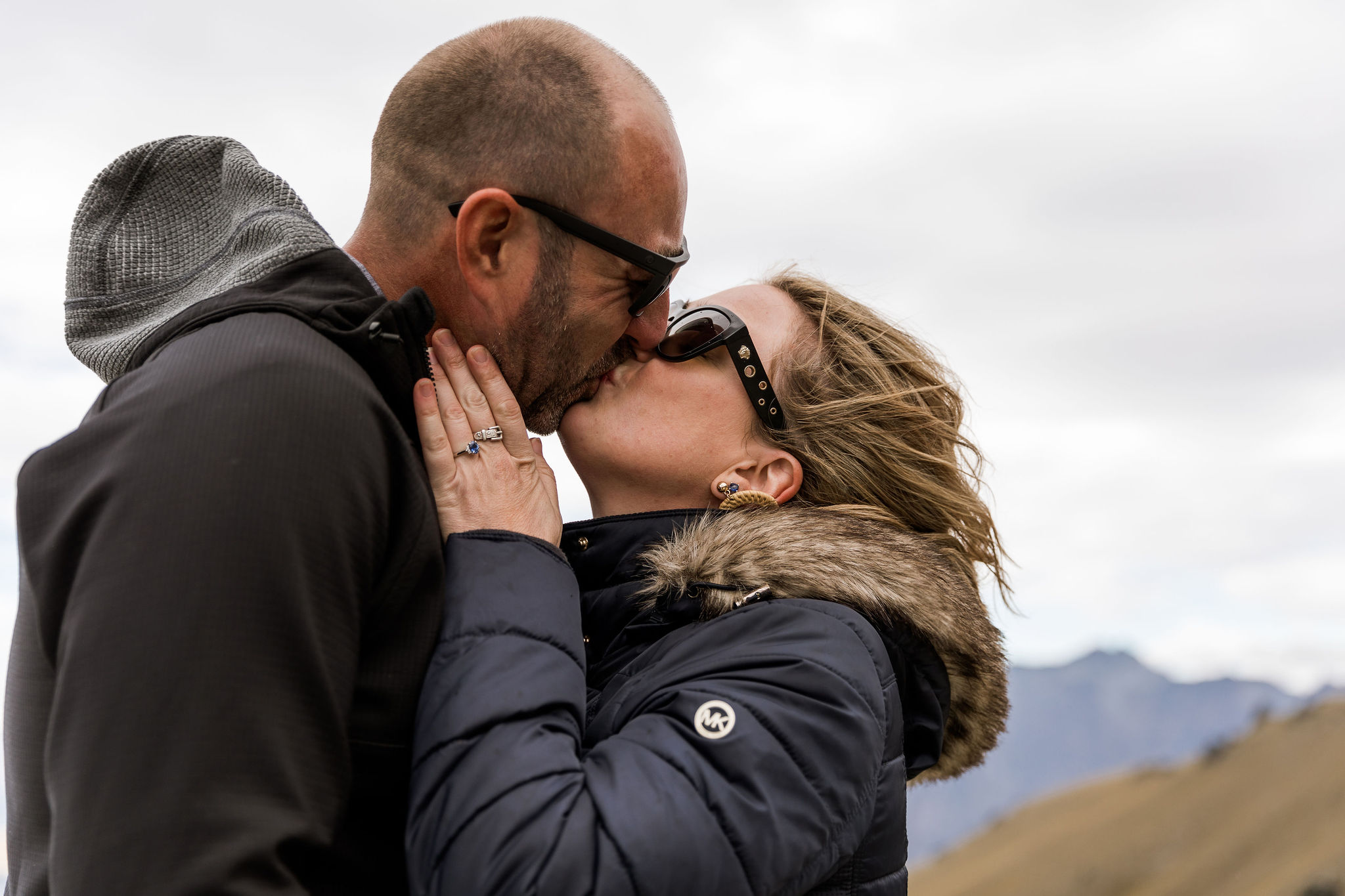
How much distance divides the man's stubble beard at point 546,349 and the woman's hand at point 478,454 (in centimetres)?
8

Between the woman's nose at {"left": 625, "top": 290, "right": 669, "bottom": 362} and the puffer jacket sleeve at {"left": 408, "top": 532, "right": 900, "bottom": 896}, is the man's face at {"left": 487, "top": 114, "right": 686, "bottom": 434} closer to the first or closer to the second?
the woman's nose at {"left": 625, "top": 290, "right": 669, "bottom": 362}

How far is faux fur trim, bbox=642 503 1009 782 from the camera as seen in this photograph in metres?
2.98

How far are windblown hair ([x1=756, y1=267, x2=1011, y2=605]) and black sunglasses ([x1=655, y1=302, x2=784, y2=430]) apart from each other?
2.5 inches

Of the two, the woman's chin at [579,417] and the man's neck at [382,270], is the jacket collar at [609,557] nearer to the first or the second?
the woman's chin at [579,417]

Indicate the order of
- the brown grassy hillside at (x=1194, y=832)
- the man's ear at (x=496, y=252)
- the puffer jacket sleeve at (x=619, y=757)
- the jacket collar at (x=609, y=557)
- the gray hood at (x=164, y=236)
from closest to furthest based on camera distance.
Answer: the puffer jacket sleeve at (x=619, y=757) → the gray hood at (x=164, y=236) → the man's ear at (x=496, y=252) → the jacket collar at (x=609, y=557) → the brown grassy hillside at (x=1194, y=832)

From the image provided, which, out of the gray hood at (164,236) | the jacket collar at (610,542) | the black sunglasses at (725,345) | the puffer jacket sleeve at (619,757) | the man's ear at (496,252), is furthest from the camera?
the black sunglasses at (725,345)

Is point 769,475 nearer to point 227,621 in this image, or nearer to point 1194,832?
point 227,621

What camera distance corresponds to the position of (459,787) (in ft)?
7.09

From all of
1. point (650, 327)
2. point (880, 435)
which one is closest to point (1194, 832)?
point (880, 435)

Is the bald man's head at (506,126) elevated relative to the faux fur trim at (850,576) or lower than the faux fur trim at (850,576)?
elevated

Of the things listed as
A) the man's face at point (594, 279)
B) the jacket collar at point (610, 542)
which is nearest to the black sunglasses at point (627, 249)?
the man's face at point (594, 279)

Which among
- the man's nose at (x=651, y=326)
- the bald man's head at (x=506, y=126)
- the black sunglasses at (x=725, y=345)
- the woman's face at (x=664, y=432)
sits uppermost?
the bald man's head at (x=506, y=126)

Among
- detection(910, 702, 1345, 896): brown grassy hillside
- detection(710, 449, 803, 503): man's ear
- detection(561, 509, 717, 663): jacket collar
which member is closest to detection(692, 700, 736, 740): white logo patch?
detection(561, 509, 717, 663): jacket collar

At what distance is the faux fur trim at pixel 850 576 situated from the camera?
117 inches
